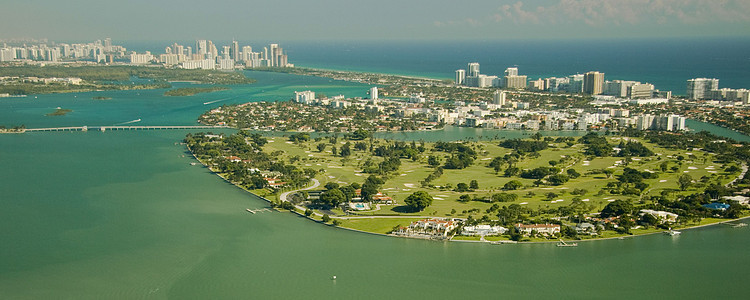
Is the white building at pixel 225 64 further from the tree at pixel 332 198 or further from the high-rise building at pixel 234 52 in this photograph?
the tree at pixel 332 198

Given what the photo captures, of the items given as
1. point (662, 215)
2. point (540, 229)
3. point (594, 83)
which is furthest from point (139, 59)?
point (662, 215)

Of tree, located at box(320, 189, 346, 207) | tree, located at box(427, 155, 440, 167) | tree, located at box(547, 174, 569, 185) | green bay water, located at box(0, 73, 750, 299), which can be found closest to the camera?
green bay water, located at box(0, 73, 750, 299)

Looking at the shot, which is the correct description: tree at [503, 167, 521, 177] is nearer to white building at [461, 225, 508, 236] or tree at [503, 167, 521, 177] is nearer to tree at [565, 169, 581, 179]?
tree at [565, 169, 581, 179]

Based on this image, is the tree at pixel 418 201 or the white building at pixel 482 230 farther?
the tree at pixel 418 201

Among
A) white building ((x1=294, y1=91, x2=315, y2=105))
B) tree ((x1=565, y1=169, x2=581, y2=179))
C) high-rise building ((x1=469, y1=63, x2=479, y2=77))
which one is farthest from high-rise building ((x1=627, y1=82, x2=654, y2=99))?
tree ((x1=565, y1=169, x2=581, y2=179))

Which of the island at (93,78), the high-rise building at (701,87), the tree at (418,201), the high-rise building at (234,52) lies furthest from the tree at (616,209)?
the high-rise building at (234,52)

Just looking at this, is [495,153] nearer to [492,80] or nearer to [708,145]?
[708,145]
